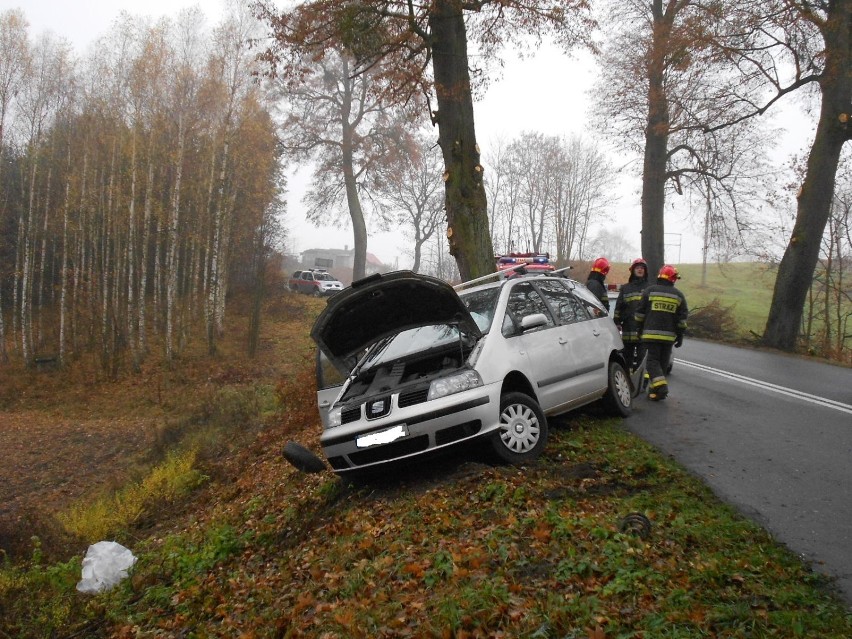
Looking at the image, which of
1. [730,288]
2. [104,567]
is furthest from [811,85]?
[730,288]

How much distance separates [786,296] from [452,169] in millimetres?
10611

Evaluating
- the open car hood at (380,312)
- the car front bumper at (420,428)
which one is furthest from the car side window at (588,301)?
the car front bumper at (420,428)

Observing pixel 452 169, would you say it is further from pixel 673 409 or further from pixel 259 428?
pixel 259 428

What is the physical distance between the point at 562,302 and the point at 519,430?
88.0 inches

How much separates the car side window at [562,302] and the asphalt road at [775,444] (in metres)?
1.51

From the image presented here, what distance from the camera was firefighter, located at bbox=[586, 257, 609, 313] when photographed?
1055 cm

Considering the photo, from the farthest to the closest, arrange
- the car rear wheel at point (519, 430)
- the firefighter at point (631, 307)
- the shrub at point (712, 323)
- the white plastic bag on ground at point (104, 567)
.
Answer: the shrub at point (712, 323) → the firefighter at point (631, 307) → the white plastic bag on ground at point (104, 567) → the car rear wheel at point (519, 430)

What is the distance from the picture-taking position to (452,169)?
37.4 feet

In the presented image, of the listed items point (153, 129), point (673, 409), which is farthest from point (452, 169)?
point (153, 129)

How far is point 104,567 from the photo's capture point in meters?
6.93

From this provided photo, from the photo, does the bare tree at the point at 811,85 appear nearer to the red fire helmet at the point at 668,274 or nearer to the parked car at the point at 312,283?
the red fire helmet at the point at 668,274

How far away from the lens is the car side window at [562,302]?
299 inches

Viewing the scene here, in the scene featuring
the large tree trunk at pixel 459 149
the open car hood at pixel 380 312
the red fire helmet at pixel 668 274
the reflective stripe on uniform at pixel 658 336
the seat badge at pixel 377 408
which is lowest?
the seat badge at pixel 377 408

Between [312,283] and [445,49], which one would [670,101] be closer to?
[445,49]
